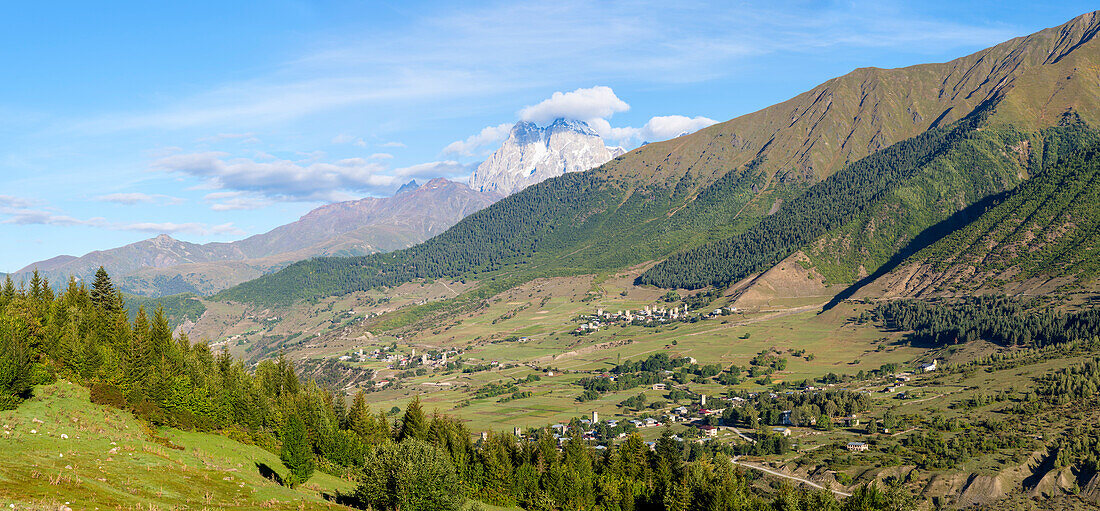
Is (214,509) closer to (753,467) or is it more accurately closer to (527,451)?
(527,451)

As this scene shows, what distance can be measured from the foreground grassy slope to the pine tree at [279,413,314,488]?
1574 mm

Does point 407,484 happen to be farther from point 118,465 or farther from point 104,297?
point 104,297

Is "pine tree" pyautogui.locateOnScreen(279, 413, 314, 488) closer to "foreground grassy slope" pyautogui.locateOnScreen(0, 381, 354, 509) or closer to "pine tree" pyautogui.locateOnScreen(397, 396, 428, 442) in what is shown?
"foreground grassy slope" pyautogui.locateOnScreen(0, 381, 354, 509)

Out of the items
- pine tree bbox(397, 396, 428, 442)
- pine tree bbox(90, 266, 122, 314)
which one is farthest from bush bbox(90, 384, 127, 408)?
pine tree bbox(397, 396, 428, 442)

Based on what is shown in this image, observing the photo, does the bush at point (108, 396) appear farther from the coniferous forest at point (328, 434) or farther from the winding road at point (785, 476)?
the winding road at point (785, 476)

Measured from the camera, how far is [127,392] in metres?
82.1

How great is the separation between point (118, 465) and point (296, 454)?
18447 millimetres

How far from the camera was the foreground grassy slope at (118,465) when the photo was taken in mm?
48219

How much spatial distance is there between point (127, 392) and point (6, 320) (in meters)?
15.0

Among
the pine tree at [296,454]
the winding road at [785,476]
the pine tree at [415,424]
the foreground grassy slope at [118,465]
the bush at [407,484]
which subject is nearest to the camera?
the foreground grassy slope at [118,465]

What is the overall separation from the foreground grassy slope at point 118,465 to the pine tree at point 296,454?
1574 millimetres

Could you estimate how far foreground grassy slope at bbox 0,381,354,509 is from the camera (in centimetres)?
4822

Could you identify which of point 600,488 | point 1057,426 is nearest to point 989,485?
point 1057,426

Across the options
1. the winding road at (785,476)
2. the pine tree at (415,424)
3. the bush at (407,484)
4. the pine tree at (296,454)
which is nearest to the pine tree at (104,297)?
the pine tree at (415,424)
